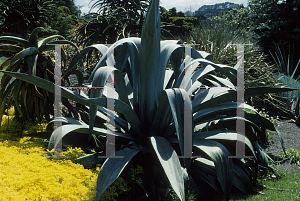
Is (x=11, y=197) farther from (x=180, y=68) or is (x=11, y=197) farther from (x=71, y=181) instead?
(x=180, y=68)

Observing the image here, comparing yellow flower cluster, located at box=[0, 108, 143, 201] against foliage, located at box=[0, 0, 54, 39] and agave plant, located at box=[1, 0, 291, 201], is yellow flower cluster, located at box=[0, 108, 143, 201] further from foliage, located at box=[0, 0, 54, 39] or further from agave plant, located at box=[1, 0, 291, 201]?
foliage, located at box=[0, 0, 54, 39]

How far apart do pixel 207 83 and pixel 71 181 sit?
6.56 ft

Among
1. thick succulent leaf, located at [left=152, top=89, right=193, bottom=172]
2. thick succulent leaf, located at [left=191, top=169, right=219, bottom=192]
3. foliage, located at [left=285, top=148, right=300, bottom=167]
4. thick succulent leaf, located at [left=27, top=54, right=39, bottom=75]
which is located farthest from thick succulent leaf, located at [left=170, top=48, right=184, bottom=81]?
foliage, located at [left=285, top=148, right=300, bottom=167]

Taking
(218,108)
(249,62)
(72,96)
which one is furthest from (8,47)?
(249,62)

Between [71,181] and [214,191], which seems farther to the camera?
[214,191]

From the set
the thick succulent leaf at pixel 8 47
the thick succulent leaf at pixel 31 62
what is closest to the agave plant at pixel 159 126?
the thick succulent leaf at pixel 31 62

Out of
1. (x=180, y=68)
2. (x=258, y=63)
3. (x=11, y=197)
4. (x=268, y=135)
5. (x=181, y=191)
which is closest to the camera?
(x=11, y=197)

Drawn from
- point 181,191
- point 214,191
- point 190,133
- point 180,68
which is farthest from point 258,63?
point 181,191

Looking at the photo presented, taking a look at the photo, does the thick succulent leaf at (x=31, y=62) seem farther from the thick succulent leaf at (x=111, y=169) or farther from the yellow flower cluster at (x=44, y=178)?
the thick succulent leaf at (x=111, y=169)

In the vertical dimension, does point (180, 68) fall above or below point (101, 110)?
above

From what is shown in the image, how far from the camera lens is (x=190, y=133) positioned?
1.80 metres

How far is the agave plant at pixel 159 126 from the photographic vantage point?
1.76 metres

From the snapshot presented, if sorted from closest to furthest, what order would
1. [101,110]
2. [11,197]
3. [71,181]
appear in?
1. [11,197]
2. [71,181]
3. [101,110]

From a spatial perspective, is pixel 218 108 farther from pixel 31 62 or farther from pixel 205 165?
pixel 31 62
